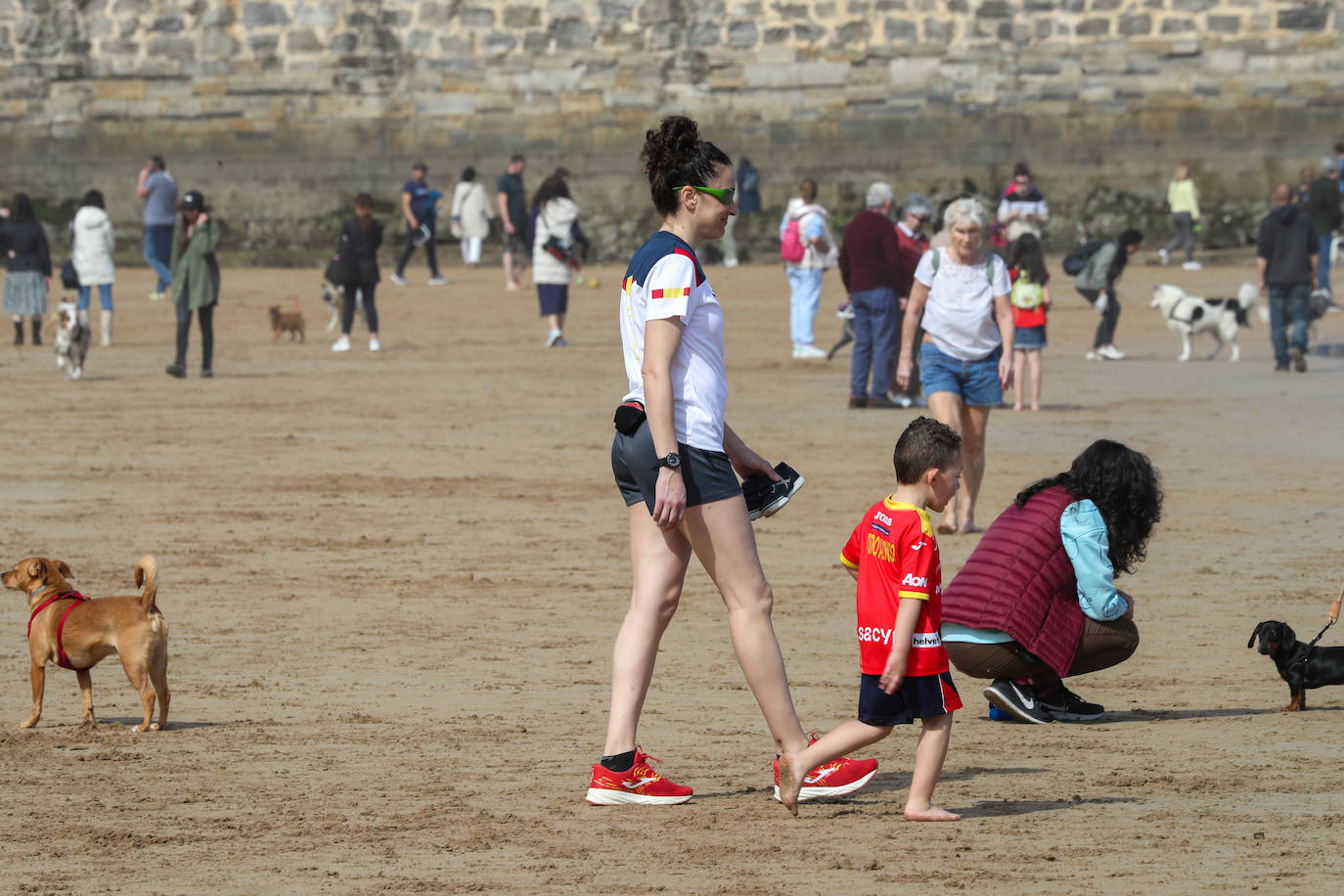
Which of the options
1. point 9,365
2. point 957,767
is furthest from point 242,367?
point 957,767

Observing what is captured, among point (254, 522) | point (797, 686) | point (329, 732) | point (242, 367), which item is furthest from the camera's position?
point (242, 367)

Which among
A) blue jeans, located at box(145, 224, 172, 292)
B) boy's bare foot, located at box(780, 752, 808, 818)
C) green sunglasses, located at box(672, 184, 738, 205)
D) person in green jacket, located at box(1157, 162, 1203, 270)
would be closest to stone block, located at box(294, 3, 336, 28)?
blue jeans, located at box(145, 224, 172, 292)

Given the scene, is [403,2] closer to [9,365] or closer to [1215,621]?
[9,365]

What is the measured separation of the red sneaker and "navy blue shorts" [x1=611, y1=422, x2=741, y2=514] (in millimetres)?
811

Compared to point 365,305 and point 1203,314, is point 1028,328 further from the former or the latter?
point 365,305

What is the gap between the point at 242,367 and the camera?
2011cm

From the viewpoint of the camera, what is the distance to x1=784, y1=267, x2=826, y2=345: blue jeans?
19.3 m

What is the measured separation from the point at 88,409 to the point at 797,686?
10.9 m

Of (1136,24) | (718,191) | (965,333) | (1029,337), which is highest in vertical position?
(1136,24)

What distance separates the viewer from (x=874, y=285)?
15945mm

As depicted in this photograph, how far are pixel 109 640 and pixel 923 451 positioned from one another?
9.97 ft

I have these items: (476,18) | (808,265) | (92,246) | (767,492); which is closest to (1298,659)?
(767,492)

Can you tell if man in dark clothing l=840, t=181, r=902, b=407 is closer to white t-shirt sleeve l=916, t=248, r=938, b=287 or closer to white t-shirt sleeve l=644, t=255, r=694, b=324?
white t-shirt sleeve l=916, t=248, r=938, b=287

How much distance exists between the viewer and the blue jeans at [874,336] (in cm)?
1588
